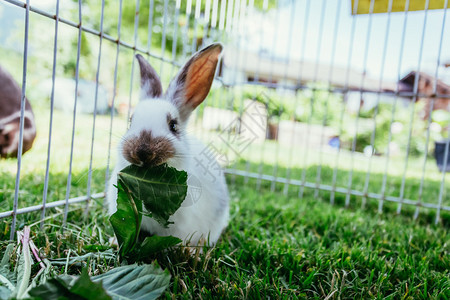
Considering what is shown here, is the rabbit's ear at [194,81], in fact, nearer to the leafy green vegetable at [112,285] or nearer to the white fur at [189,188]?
the white fur at [189,188]

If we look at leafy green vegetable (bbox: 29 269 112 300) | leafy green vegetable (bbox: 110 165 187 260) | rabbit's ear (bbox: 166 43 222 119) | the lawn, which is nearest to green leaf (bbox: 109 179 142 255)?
leafy green vegetable (bbox: 110 165 187 260)

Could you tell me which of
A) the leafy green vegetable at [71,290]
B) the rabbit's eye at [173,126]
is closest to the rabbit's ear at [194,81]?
the rabbit's eye at [173,126]

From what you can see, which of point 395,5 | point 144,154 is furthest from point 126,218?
point 395,5

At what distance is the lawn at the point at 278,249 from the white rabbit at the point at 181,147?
0.15 m

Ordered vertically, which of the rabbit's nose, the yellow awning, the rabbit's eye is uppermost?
the yellow awning

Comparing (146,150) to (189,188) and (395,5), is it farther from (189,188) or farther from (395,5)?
(395,5)

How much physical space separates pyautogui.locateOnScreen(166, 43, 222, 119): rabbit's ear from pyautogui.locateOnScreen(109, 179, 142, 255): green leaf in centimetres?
71

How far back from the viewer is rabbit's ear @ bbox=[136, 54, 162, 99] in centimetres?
195

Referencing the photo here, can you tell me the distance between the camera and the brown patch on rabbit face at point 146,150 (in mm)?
1396

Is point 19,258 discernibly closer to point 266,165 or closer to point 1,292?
point 1,292

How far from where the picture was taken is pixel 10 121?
125 inches

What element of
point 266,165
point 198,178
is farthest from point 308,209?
point 266,165

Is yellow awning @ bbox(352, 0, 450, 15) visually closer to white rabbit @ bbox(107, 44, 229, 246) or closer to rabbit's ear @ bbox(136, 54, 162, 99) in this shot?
white rabbit @ bbox(107, 44, 229, 246)

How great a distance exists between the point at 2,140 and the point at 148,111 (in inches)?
89.2
